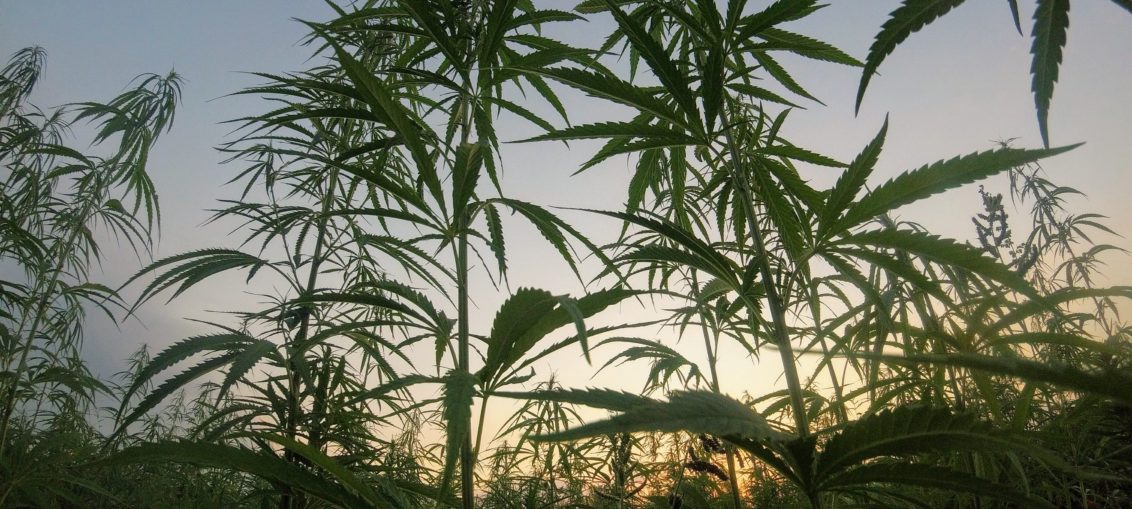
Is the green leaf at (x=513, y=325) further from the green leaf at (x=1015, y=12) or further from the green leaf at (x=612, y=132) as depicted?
the green leaf at (x=1015, y=12)

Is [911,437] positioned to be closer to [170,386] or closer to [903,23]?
[903,23]

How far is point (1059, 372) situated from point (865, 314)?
0.94m

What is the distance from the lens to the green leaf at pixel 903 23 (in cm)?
42

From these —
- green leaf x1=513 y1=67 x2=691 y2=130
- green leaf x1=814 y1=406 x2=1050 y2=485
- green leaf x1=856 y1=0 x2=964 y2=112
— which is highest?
green leaf x1=513 y1=67 x2=691 y2=130

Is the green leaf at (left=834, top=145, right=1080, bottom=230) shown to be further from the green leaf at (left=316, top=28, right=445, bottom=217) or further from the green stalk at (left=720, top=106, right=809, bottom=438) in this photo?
the green leaf at (left=316, top=28, right=445, bottom=217)

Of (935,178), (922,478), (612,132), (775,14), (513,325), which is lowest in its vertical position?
(922,478)

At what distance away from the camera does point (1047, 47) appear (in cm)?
40

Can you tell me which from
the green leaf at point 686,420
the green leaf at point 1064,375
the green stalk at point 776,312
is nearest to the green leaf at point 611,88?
the green stalk at point 776,312

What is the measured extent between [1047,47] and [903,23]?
95mm

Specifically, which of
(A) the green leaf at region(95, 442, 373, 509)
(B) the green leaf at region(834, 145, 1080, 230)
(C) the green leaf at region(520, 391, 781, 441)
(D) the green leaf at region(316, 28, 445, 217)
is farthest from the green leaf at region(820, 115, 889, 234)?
(A) the green leaf at region(95, 442, 373, 509)

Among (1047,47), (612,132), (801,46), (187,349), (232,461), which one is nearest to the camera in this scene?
(1047,47)

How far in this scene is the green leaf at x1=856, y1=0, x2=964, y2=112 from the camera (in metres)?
0.42

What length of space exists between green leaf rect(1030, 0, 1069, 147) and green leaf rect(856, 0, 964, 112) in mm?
56

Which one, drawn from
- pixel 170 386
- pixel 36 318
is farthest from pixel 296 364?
pixel 36 318
